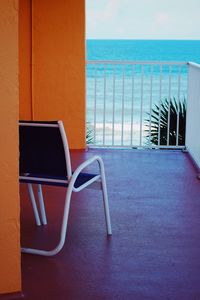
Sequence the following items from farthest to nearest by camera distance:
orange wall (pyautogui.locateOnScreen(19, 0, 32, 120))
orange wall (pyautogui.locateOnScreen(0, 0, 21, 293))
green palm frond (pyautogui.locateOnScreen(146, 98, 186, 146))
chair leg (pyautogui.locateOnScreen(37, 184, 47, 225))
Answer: green palm frond (pyautogui.locateOnScreen(146, 98, 186, 146))
orange wall (pyautogui.locateOnScreen(19, 0, 32, 120))
chair leg (pyautogui.locateOnScreen(37, 184, 47, 225))
orange wall (pyautogui.locateOnScreen(0, 0, 21, 293))

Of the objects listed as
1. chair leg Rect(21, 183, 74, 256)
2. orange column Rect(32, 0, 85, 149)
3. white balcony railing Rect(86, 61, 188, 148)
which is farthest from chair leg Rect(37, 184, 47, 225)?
white balcony railing Rect(86, 61, 188, 148)

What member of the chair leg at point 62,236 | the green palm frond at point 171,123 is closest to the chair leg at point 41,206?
the chair leg at point 62,236

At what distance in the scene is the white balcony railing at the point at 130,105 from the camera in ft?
22.3

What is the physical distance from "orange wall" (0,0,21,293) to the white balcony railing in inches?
159

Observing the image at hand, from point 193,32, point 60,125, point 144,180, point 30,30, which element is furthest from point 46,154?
point 193,32

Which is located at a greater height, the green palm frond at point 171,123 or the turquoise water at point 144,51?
the turquoise water at point 144,51

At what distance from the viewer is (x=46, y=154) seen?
3381 mm

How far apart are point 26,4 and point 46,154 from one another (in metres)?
3.47

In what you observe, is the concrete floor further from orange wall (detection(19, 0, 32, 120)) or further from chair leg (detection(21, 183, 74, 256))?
orange wall (detection(19, 0, 32, 120))

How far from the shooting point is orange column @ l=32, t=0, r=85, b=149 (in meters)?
6.41

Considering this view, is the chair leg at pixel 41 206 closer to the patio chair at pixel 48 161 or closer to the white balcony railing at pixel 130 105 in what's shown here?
the patio chair at pixel 48 161

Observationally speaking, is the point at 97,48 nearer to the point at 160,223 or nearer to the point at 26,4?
the point at 26,4

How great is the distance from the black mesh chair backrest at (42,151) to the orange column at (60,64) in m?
3.18

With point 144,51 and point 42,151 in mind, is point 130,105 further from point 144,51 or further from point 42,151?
point 42,151
